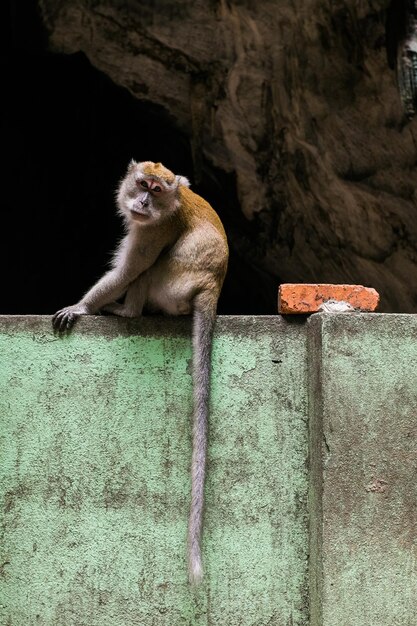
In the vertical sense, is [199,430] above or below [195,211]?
below

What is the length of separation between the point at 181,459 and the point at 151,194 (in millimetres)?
1344

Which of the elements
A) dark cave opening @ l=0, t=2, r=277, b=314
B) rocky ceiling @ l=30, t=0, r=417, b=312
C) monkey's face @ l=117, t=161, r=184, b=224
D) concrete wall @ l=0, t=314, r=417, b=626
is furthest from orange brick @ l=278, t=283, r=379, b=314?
dark cave opening @ l=0, t=2, r=277, b=314

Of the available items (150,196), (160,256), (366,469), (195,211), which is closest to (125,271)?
(160,256)

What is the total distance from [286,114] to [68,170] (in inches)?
149

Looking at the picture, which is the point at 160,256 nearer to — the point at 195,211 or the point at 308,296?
the point at 195,211

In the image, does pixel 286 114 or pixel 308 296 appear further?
pixel 286 114

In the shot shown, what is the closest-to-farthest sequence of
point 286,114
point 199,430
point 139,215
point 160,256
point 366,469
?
1. point 366,469
2. point 199,430
3. point 139,215
4. point 160,256
5. point 286,114

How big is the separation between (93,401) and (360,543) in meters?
1.37

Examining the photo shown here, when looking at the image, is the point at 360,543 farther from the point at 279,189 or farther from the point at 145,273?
the point at 279,189

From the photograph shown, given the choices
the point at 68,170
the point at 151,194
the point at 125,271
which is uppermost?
the point at 68,170

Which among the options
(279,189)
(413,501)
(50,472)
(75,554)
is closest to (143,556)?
(75,554)

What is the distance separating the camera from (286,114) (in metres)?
8.36

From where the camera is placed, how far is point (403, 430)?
3.69 metres

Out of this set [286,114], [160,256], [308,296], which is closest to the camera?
[308,296]
